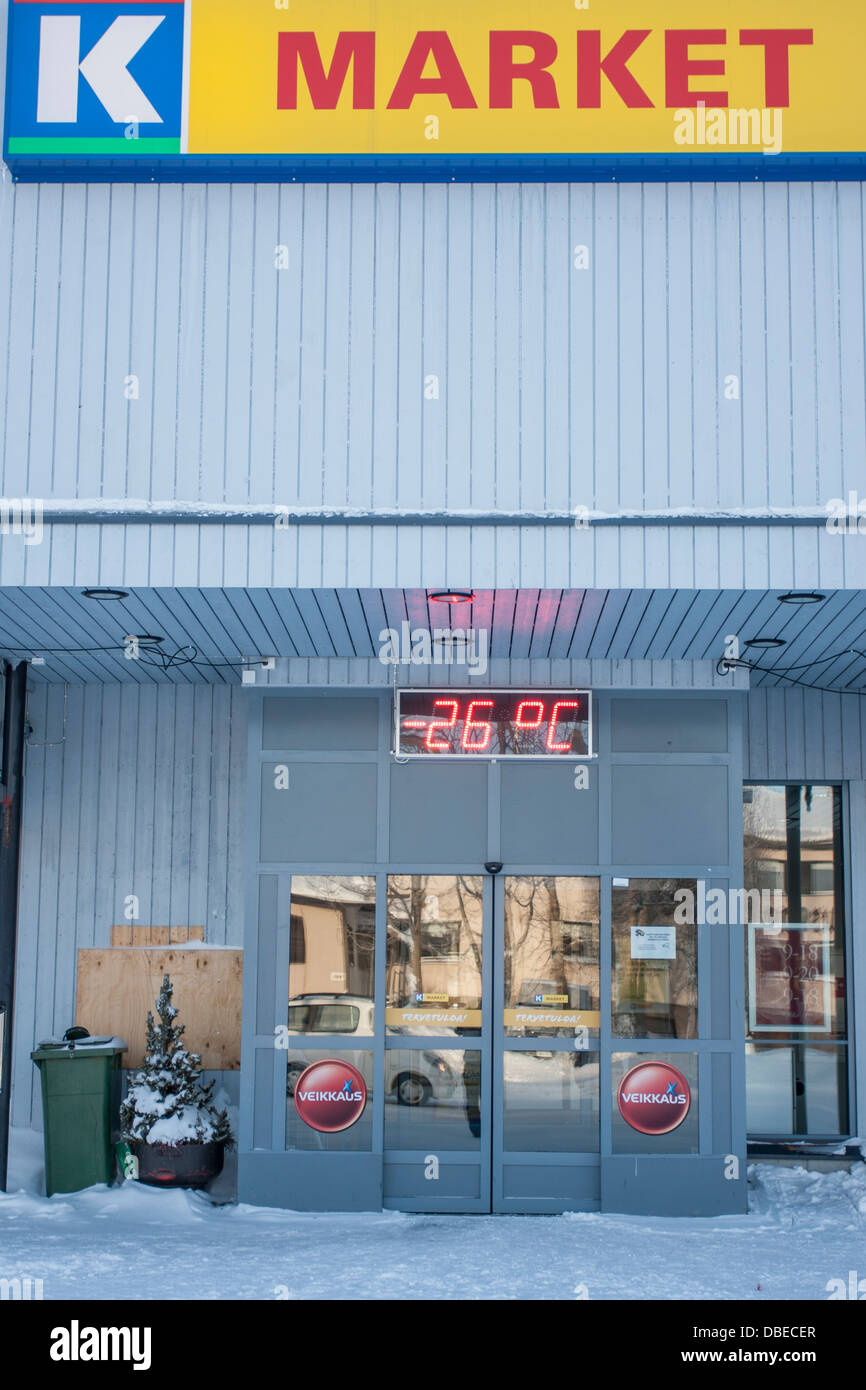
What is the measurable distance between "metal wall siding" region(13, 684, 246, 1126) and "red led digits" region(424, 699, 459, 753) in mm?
1828

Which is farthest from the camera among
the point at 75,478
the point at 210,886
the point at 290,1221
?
the point at 210,886

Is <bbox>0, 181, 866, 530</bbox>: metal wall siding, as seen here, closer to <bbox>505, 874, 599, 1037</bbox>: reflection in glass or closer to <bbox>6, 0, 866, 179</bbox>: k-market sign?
<bbox>6, 0, 866, 179</bbox>: k-market sign

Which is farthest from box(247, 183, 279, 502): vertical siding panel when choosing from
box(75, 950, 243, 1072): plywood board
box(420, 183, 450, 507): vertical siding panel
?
box(75, 950, 243, 1072): plywood board

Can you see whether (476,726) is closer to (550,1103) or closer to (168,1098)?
(550,1103)

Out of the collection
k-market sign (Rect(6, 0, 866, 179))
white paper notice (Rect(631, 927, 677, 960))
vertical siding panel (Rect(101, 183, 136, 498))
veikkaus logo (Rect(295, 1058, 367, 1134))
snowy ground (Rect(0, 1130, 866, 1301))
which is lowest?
snowy ground (Rect(0, 1130, 866, 1301))

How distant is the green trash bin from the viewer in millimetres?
8883

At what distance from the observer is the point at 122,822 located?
993 cm

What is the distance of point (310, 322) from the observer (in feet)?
→ 24.8

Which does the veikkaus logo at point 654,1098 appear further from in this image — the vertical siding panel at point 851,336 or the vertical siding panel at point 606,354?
the vertical siding panel at point 851,336

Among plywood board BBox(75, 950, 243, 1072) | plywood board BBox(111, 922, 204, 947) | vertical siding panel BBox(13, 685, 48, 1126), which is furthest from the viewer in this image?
plywood board BBox(111, 922, 204, 947)

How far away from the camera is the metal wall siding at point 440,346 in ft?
24.6

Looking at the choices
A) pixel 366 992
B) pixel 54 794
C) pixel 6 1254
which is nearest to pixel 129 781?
pixel 54 794
